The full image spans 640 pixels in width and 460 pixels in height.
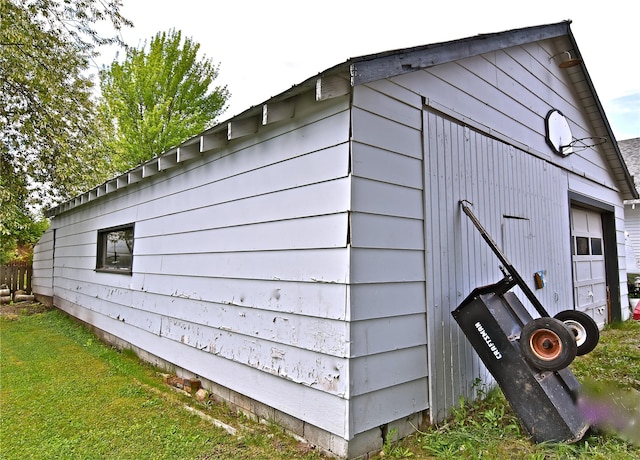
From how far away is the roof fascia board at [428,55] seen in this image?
97.6 inches

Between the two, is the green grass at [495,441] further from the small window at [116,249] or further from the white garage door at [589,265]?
the small window at [116,249]

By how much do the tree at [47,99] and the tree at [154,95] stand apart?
7474 mm

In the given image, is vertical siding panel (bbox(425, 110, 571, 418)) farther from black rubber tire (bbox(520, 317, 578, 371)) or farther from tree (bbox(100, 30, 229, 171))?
tree (bbox(100, 30, 229, 171))

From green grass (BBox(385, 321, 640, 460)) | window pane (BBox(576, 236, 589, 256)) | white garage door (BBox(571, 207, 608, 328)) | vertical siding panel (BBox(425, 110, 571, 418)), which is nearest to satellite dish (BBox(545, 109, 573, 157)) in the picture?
vertical siding panel (BBox(425, 110, 571, 418))

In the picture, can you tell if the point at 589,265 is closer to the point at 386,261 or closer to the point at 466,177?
the point at 466,177

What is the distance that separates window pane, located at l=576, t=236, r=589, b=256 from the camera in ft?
20.1

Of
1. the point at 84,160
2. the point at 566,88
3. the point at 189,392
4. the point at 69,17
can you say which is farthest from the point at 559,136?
the point at 84,160

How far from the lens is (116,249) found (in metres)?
6.61

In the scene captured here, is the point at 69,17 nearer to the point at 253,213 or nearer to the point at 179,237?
the point at 179,237

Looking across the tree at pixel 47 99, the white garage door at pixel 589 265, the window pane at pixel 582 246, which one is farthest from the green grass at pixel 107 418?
the window pane at pixel 582 246

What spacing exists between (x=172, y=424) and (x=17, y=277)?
12.7 metres

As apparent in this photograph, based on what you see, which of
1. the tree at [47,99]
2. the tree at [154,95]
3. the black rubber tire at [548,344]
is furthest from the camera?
the tree at [154,95]

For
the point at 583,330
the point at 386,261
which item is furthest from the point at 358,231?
the point at 583,330

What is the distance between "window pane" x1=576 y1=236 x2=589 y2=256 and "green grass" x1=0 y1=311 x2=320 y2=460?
5.73 m
